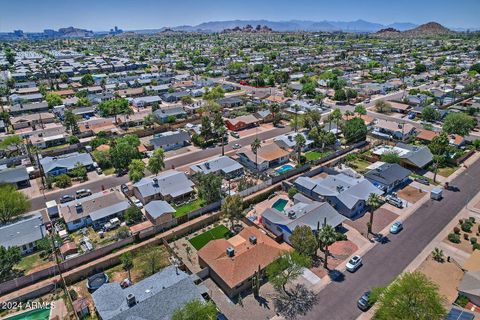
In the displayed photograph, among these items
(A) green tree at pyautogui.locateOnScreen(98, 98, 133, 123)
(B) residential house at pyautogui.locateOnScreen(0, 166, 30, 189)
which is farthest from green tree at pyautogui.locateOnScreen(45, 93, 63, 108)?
(B) residential house at pyautogui.locateOnScreen(0, 166, 30, 189)

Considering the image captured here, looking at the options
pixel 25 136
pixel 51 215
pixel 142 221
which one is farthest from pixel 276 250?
pixel 25 136

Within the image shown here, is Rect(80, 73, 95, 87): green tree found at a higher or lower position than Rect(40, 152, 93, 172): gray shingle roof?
higher

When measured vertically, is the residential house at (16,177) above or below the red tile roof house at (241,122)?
below

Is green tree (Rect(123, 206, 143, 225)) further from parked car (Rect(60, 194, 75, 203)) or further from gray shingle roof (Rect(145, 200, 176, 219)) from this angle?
parked car (Rect(60, 194, 75, 203))

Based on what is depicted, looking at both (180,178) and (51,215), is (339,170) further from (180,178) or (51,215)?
(51,215)

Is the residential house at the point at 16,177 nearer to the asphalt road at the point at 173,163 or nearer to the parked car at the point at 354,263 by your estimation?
the asphalt road at the point at 173,163

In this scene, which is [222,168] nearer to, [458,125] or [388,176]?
[388,176]

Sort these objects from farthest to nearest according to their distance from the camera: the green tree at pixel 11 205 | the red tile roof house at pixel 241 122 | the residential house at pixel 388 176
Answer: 1. the red tile roof house at pixel 241 122
2. the residential house at pixel 388 176
3. the green tree at pixel 11 205

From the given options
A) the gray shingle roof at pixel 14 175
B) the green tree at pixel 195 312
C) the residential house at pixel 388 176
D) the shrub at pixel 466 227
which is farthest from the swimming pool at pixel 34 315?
the shrub at pixel 466 227
